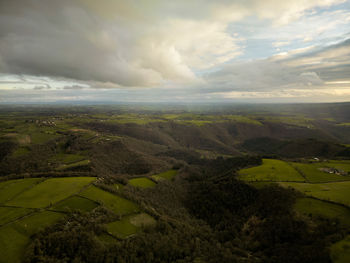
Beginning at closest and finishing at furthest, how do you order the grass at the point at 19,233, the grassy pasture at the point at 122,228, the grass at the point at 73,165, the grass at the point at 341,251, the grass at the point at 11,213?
the grass at the point at 341,251
the grass at the point at 19,233
the grass at the point at 11,213
the grassy pasture at the point at 122,228
the grass at the point at 73,165

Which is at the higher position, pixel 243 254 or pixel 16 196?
pixel 16 196

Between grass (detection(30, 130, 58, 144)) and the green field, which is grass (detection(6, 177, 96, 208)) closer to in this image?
the green field

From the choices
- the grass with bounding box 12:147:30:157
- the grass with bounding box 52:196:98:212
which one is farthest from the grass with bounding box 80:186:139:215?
the grass with bounding box 12:147:30:157

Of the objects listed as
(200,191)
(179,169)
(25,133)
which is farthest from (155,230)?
(25,133)

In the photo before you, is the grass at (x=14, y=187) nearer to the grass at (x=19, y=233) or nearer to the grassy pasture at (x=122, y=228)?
the grass at (x=19, y=233)

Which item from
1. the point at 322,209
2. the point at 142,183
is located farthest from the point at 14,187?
the point at 322,209

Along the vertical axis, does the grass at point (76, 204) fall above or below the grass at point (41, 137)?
below

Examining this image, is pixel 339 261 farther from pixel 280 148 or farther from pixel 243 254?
pixel 280 148

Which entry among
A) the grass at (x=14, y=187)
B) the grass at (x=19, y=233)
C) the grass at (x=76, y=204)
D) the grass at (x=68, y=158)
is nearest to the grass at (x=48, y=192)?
the grass at (x=14, y=187)
